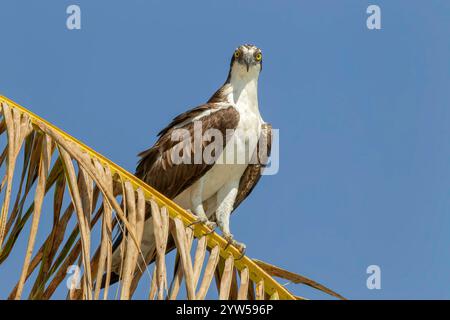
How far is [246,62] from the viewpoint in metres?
9.60

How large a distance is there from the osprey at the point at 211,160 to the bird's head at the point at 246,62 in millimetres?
305

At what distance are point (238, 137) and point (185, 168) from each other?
22.1 inches

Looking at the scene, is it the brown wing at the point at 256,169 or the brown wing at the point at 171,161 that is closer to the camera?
the brown wing at the point at 171,161

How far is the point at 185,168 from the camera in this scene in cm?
888

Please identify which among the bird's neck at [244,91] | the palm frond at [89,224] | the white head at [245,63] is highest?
the white head at [245,63]

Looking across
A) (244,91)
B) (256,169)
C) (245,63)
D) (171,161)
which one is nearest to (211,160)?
(171,161)

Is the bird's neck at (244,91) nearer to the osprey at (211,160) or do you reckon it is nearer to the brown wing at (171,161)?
the osprey at (211,160)

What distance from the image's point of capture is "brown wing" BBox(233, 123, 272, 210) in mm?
9219

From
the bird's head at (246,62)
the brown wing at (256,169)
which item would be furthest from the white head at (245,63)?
the brown wing at (256,169)

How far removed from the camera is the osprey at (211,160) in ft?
29.1

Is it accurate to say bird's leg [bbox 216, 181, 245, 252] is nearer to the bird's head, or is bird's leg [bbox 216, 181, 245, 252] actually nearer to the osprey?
the osprey
